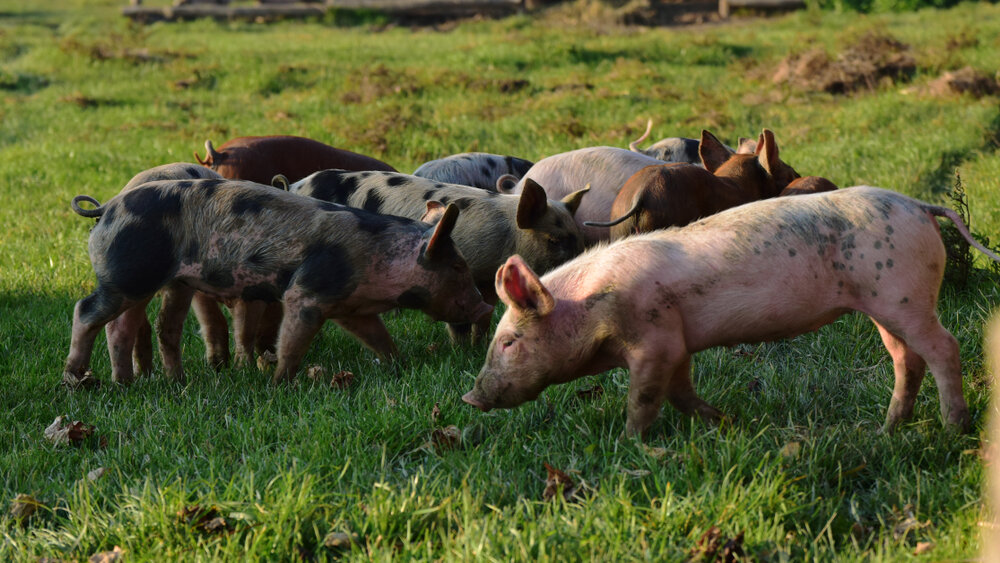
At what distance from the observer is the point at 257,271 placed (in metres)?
4.52

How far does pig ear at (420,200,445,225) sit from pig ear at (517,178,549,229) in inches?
15.2

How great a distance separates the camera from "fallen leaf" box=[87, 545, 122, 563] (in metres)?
2.99

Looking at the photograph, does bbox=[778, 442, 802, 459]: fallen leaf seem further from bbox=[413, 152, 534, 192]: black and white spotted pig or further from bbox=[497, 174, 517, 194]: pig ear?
bbox=[413, 152, 534, 192]: black and white spotted pig

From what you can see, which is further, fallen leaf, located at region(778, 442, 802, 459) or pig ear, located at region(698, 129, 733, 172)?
pig ear, located at region(698, 129, 733, 172)

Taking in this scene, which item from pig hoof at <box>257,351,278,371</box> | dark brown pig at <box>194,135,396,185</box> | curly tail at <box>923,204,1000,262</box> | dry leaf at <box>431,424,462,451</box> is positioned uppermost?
curly tail at <box>923,204,1000,262</box>

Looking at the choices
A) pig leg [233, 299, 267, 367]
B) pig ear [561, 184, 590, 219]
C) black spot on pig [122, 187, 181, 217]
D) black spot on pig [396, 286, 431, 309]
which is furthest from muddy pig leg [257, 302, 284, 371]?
pig ear [561, 184, 590, 219]

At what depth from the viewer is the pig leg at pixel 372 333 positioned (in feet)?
15.8

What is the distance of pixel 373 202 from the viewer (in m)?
5.48

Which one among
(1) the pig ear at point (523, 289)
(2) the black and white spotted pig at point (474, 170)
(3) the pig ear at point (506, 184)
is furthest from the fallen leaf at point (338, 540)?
(2) the black and white spotted pig at point (474, 170)

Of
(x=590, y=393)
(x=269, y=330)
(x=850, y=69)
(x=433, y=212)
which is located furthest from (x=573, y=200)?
(x=850, y=69)

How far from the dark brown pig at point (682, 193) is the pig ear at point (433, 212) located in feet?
2.44

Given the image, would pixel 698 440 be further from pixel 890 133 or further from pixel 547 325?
pixel 890 133

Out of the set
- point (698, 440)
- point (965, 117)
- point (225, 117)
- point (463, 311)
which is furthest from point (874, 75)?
point (698, 440)

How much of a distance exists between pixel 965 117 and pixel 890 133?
924 mm
